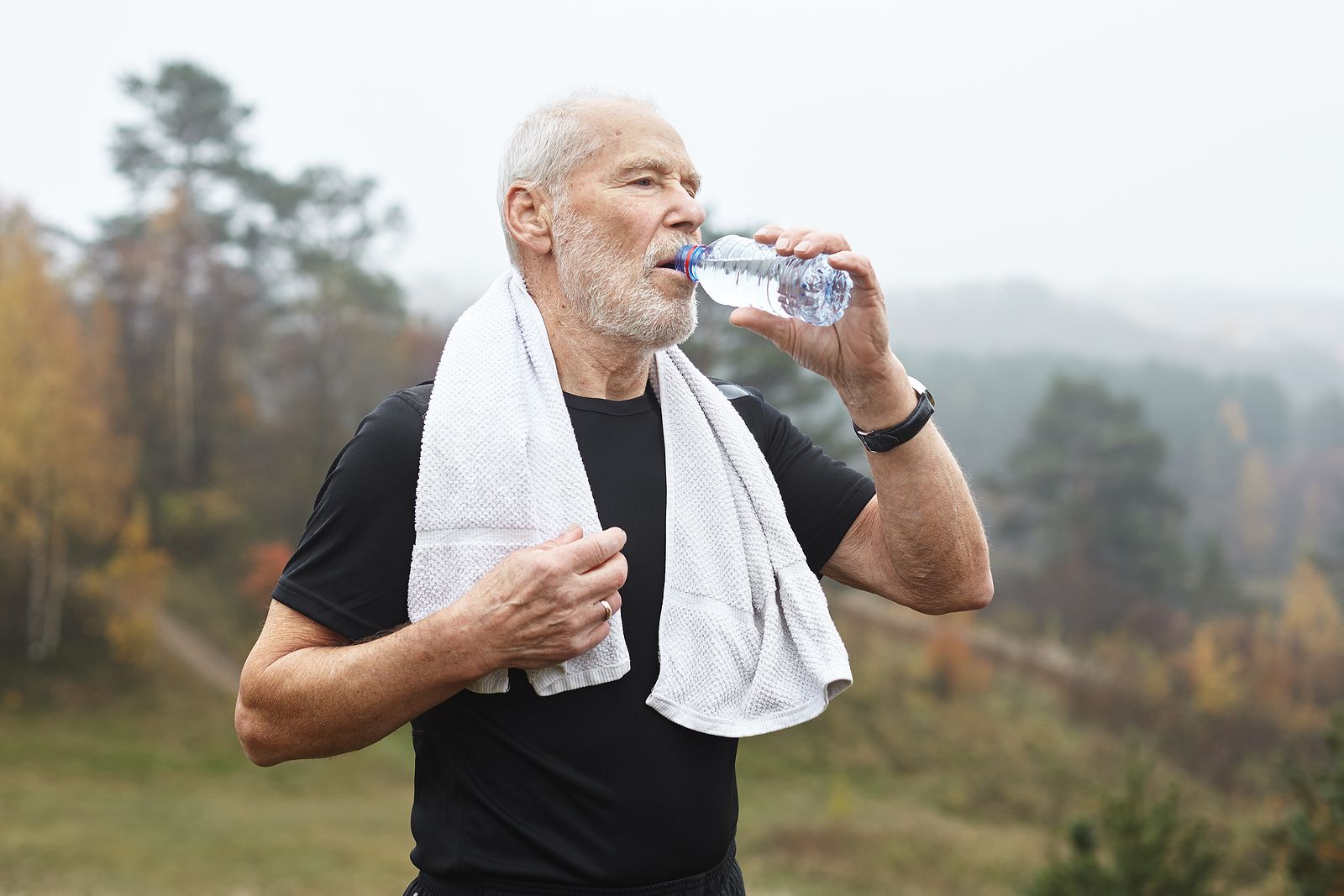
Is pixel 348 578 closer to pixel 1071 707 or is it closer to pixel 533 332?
pixel 533 332

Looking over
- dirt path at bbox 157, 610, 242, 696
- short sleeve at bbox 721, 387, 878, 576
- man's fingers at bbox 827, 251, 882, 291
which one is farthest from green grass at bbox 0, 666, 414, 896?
man's fingers at bbox 827, 251, 882, 291

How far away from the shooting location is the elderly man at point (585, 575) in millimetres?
2068

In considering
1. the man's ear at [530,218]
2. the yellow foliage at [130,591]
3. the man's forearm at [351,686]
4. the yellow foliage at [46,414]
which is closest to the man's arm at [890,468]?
the man's ear at [530,218]

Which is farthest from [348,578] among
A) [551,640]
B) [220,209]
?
[220,209]

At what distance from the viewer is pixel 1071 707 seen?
3831cm

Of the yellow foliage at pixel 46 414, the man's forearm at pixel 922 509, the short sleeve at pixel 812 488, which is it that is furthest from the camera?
the yellow foliage at pixel 46 414

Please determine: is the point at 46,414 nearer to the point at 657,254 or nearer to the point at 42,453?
the point at 42,453

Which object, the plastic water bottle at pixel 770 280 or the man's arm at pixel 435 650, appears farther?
the plastic water bottle at pixel 770 280

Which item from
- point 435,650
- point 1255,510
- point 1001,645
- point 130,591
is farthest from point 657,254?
point 1255,510

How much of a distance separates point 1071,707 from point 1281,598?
1881cm

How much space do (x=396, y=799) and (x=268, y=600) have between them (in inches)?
442

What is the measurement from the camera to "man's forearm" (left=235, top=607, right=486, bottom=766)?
6.63ft

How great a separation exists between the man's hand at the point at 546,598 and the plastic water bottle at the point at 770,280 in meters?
0.57

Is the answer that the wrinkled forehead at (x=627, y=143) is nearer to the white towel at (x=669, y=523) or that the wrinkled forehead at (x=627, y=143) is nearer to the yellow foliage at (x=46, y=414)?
the white towel at (x=669, y=523)
